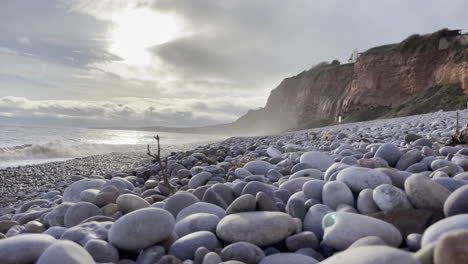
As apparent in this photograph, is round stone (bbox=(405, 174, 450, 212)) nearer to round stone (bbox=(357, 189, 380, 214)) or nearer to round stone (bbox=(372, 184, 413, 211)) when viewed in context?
round stone (bbox=(372, 184, 413, 211))

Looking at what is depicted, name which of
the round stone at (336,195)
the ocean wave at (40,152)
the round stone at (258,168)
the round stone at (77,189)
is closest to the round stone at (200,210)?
the round stone at (336,195)

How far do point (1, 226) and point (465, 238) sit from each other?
2.76 metres

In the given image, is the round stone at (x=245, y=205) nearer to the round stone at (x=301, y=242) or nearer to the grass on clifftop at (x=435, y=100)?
the round stone at (x=301, y=242)

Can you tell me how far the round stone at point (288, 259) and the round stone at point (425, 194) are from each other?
0.70m

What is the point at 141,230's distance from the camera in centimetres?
163

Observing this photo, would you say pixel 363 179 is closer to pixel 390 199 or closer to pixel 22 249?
pixel 390 199

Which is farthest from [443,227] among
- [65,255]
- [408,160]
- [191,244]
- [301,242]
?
[408,160]

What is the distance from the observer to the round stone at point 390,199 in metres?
1.77

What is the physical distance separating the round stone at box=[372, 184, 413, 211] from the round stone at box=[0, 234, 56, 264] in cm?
158

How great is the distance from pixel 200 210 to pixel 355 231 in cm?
89

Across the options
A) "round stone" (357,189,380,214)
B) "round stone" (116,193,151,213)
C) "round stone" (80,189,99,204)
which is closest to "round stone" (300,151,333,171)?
"round stone" (357,189,380,214)

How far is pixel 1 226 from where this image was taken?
2490mm

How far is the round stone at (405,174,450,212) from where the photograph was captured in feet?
5.65

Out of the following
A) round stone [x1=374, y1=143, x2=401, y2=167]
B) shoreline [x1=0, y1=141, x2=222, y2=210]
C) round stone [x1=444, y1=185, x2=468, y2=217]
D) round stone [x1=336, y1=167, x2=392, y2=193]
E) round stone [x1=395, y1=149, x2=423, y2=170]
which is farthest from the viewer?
shoreline [x1=0, y1=141, x2=222, y2=210]
